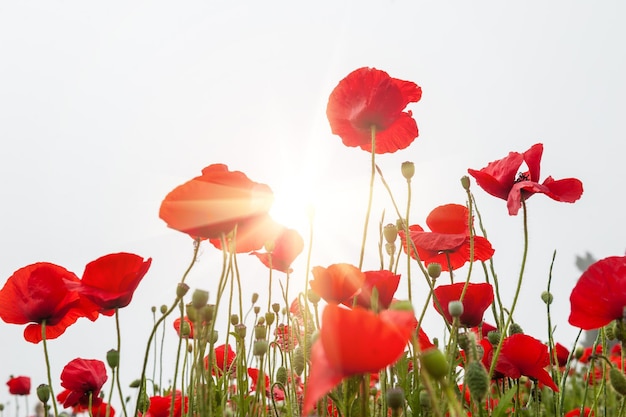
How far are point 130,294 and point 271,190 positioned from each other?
0.53 metres

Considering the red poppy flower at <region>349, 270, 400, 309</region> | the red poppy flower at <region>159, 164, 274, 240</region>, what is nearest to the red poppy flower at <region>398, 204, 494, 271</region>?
the red poppy flower at <region>349, 270, 400, 309</region>

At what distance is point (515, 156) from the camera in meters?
2.09

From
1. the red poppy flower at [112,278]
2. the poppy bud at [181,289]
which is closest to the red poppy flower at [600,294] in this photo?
the poppy bud at [181,289]

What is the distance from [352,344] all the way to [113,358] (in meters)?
1.09

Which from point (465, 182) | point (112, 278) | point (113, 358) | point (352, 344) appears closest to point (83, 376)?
point (113, 358)

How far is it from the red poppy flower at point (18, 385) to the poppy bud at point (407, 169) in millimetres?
4135

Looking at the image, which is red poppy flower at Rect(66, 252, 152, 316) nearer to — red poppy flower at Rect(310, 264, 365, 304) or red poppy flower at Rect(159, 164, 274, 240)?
red poppy flower at Rect(159, 164, 274, 240)

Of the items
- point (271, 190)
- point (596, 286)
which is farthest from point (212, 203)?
point (596, 286)

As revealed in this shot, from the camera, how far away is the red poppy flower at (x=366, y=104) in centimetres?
183

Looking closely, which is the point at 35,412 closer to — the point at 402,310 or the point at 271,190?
the point at 271,190

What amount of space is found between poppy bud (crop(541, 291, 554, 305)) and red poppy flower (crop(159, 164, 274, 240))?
1215mm

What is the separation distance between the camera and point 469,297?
1.88 m

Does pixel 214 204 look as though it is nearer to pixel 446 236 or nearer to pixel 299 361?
pixel 299 361

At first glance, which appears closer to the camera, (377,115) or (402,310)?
(402,310)
